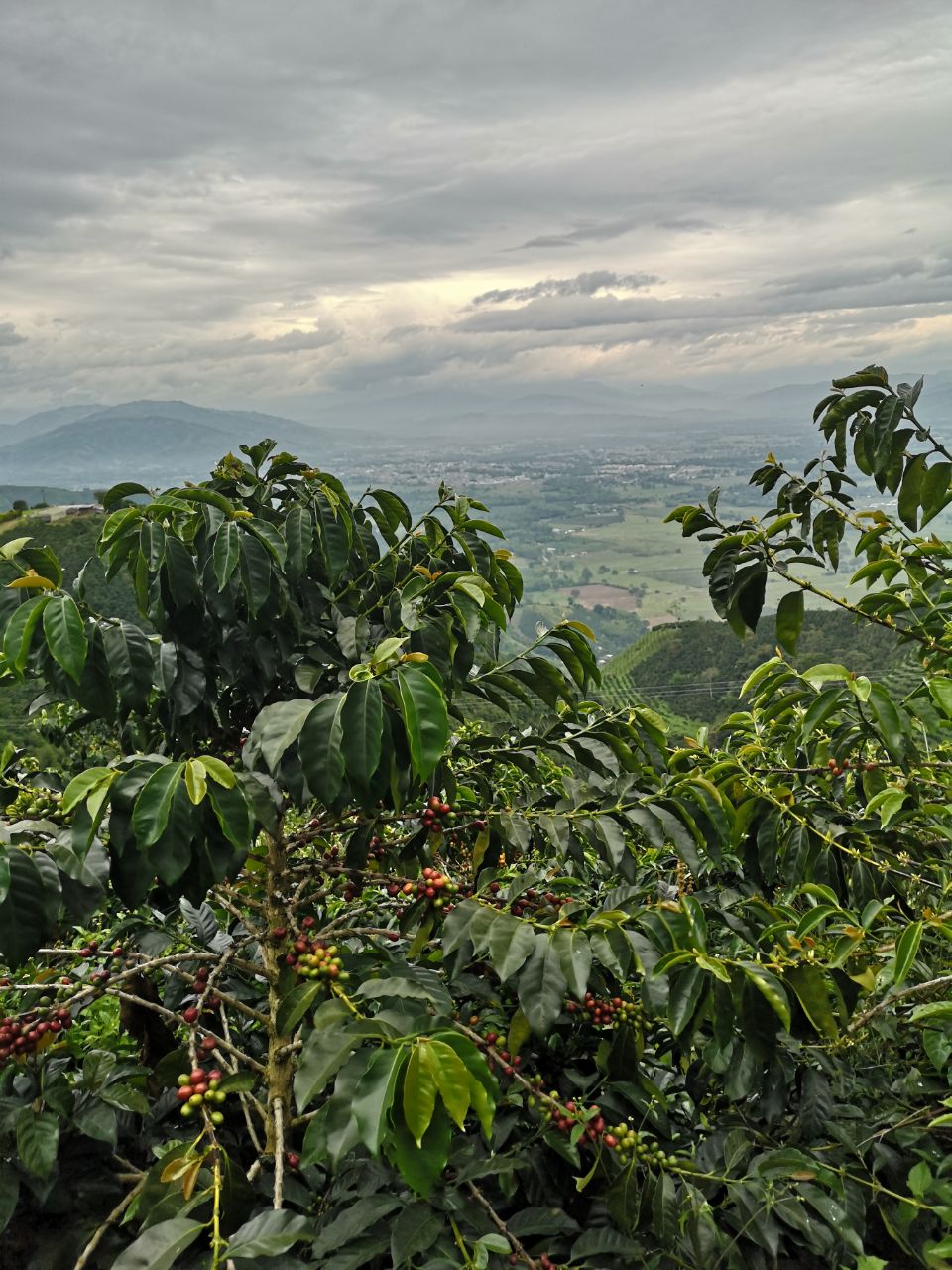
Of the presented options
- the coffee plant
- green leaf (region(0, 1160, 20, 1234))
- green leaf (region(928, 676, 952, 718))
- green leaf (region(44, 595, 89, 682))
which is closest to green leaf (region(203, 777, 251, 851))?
the coffee plant

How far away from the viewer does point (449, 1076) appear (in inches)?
46.3

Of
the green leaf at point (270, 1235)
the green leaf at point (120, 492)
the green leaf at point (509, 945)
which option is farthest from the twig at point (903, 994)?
the green leaf at point (120, 492)

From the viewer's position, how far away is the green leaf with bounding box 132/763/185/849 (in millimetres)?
1440

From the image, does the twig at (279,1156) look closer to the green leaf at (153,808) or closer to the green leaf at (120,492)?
the green leaf at (153,808)

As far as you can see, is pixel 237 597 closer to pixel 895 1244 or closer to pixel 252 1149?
pixel 252 1149

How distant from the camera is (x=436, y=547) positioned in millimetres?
2490

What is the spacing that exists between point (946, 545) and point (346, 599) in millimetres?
2017

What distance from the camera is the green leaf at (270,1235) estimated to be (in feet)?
4.41

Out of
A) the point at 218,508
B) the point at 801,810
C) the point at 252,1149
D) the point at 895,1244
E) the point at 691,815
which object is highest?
the point at 218,508

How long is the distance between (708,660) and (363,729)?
4190 cm

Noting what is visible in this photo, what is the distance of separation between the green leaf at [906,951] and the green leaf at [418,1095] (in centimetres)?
107

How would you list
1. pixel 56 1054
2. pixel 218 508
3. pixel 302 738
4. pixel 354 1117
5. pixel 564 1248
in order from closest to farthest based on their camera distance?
pixel 354 1117
pixel 302 738
pixel 564 1248
pixel 218 508
pixel 56 1054

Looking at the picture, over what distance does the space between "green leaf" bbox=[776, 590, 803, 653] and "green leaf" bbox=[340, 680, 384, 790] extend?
1.49m

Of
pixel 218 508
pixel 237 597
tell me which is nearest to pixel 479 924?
pixel 237 597
